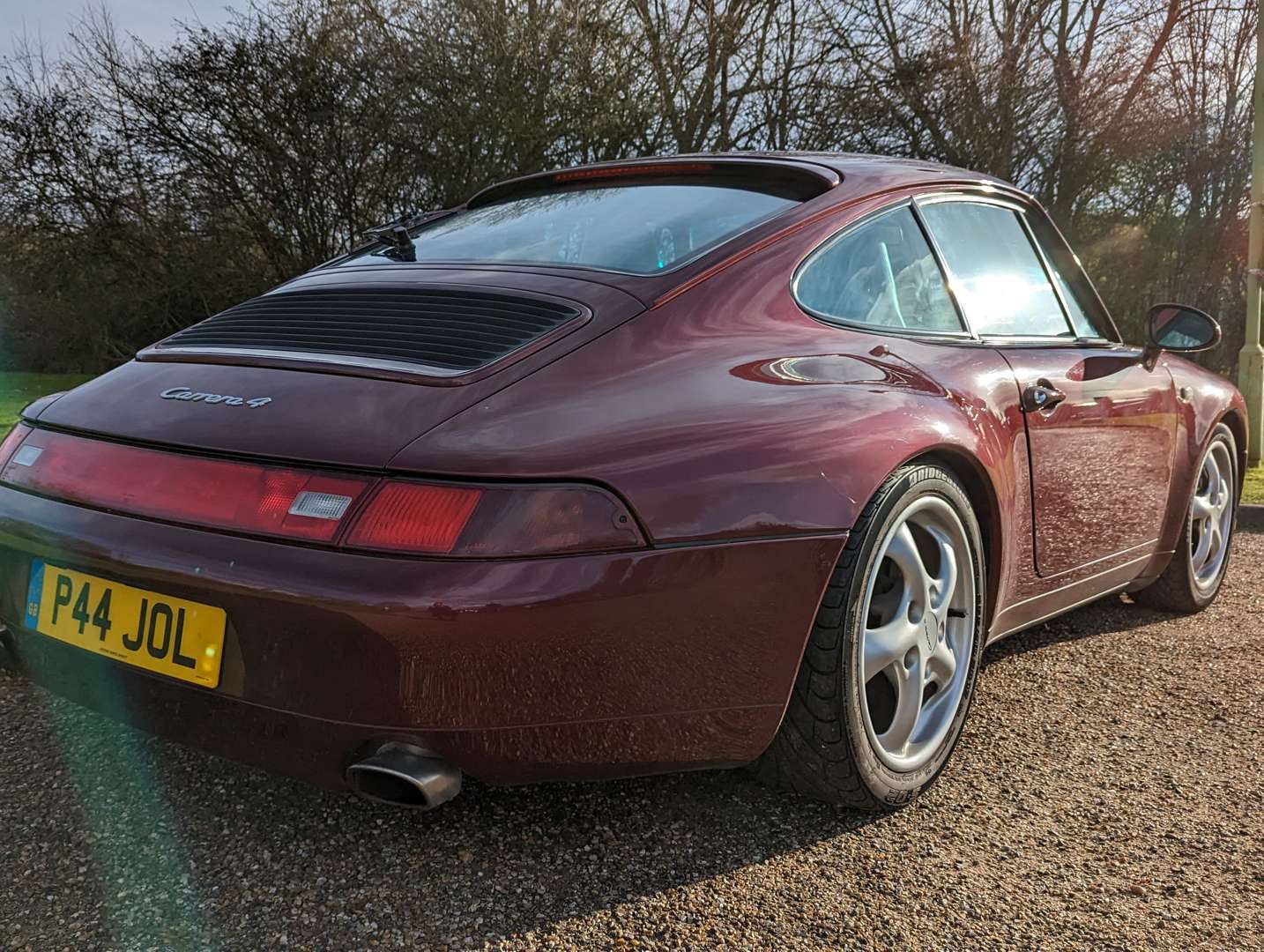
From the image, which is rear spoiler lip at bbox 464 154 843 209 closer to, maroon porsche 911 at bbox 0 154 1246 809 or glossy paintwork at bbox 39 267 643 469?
maroon porsche 911 at bbox 0 154 1246 809

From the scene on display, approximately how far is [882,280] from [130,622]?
177 cm

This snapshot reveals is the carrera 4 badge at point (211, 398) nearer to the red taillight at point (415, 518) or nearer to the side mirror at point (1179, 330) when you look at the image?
the red taillight at point (415, 518)

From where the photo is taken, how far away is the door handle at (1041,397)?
8.60 feet

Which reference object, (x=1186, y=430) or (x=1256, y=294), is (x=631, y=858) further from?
(x=1256, y=294)

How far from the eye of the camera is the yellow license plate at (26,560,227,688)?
1693 millimetres

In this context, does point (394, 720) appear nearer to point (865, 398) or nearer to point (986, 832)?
point (865, 398)

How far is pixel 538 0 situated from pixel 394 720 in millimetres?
10470

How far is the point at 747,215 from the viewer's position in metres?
2.41

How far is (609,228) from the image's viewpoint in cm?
249

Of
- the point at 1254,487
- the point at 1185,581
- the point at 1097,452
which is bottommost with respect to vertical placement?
the point at 1254,487

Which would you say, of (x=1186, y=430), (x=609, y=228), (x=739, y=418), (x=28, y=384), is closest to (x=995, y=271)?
(x=1186, y=430)

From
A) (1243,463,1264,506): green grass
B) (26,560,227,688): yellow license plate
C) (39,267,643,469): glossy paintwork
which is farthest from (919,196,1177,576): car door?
(1243,463,1264,506): green grass

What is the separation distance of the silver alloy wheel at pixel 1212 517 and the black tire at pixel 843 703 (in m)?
2.16

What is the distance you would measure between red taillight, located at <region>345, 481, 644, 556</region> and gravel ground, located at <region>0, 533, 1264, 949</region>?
25.9 inches
